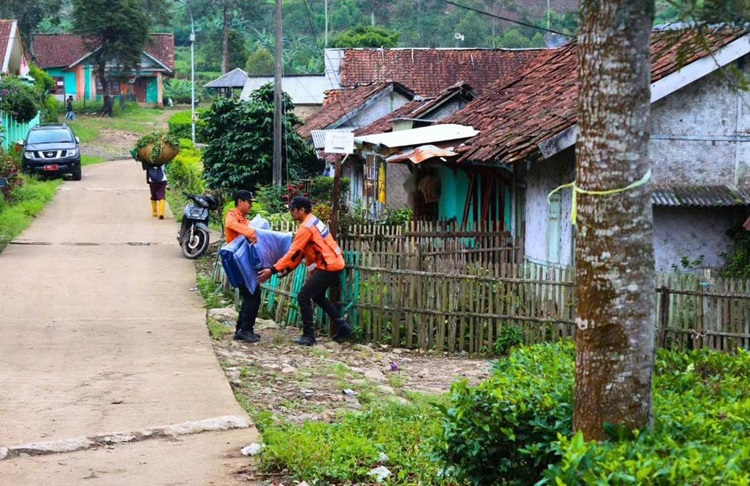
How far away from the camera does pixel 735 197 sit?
12.4 m

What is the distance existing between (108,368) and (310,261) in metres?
2.57

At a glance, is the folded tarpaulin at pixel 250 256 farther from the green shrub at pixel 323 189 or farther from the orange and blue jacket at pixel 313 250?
the green shrub at pixel 323 189

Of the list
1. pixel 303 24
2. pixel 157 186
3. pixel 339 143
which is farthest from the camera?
pixel 303 24

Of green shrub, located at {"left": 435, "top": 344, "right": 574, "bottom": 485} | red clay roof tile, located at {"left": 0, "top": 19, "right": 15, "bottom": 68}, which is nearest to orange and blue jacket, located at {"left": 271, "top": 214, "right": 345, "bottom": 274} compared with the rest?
green shrub, located at {"left": 435, "top": 344, "right": 574, "bottom": 485}

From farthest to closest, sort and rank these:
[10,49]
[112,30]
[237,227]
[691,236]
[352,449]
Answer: [112,30] → [10,49] → [691,236] → [237,227] → [352,449]

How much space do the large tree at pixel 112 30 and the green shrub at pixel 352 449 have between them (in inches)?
2135

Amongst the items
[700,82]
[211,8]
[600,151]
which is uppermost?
[211,8]

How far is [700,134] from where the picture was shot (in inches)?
502

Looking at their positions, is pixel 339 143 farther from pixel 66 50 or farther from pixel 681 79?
pixel 66 50

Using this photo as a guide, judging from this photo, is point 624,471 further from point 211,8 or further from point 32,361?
point 211,8

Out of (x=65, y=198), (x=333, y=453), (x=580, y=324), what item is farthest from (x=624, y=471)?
(x=65, y=198)

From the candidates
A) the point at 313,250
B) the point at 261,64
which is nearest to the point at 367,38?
the point at 261,64

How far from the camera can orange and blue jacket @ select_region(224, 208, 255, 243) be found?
37.4 ft

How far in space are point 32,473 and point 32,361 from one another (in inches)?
144
